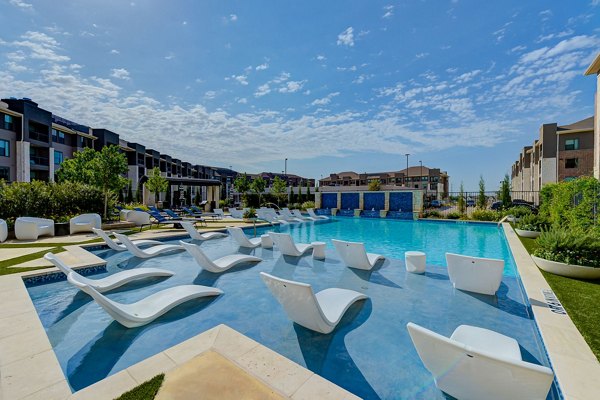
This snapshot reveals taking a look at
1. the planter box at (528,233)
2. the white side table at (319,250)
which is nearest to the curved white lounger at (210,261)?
the white side table at (319,250)

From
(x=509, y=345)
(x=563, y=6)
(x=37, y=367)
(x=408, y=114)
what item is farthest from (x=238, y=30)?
(x=408, y=114)

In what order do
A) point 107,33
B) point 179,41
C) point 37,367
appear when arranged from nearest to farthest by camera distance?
point 37,367 < point 107,33 < point 179,41

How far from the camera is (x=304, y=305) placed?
11.0ft

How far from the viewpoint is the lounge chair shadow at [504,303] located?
448cm

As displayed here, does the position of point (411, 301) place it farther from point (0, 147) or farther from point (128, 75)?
point (0, 147)

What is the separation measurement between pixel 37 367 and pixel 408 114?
22495 mm

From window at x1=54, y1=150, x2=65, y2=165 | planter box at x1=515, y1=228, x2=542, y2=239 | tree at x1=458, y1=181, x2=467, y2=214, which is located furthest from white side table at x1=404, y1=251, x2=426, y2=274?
window at x1=54, y1=150, x2=65, y2=165

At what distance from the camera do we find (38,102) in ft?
88.8

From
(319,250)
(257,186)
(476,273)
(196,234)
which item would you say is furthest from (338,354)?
(257,186)

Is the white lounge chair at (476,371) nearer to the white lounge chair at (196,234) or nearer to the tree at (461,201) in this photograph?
the white lounge chair at (196,234)

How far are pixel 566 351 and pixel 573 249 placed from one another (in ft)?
14.6

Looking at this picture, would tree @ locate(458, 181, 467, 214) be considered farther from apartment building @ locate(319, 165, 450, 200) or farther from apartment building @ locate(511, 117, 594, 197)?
apartment building @ locate(319, 165, 450, 200)

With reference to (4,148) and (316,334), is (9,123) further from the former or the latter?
(316,334)

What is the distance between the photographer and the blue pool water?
2.96m
